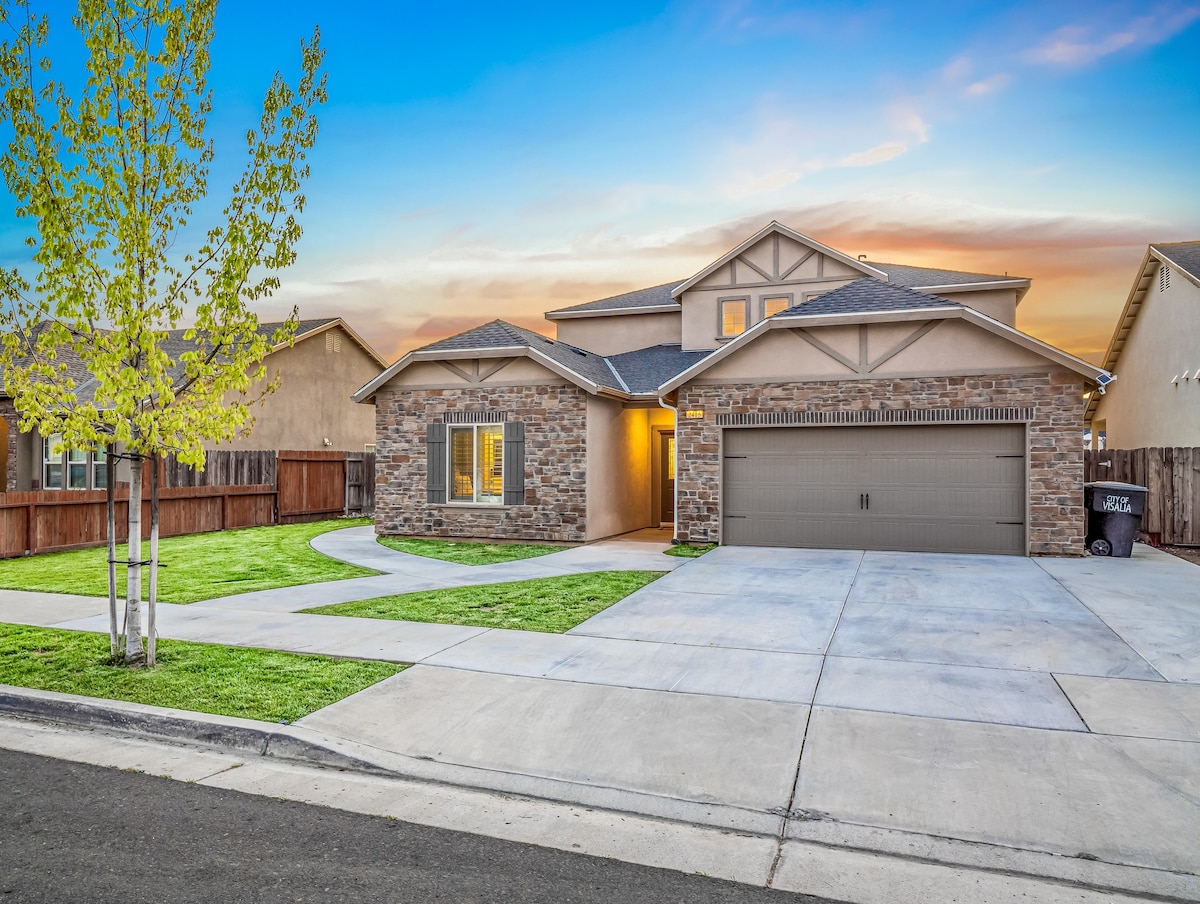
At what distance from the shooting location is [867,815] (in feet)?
12.6

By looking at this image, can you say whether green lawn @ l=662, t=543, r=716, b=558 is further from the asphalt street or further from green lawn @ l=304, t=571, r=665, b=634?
the asphalt street

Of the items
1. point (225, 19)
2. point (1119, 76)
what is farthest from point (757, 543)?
point (225, 19)

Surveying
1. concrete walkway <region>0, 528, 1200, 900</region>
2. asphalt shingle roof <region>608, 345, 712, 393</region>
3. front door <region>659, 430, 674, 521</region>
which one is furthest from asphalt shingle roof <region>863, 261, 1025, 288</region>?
concrete walkway <region>0, 528, 1200, 900</region>

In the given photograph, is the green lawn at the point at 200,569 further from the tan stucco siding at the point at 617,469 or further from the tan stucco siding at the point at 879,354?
the tan stucco siding at the point at 879,354

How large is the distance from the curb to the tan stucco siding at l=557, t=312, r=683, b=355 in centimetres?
1805

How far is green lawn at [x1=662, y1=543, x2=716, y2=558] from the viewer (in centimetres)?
1361

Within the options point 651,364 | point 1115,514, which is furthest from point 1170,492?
point 651,364

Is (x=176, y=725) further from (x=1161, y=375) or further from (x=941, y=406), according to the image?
(x=1161, y=375)

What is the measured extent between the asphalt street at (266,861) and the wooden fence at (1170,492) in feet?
50.4

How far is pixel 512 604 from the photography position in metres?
9.02

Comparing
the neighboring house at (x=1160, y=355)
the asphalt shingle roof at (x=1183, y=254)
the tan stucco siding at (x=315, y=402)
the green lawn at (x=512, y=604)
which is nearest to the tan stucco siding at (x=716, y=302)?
the neighboring house at (x=1160, y=355)

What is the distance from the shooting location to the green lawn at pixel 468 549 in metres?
13.3

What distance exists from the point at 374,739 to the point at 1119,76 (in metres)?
15.9

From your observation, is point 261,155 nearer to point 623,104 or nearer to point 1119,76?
point 623,104
